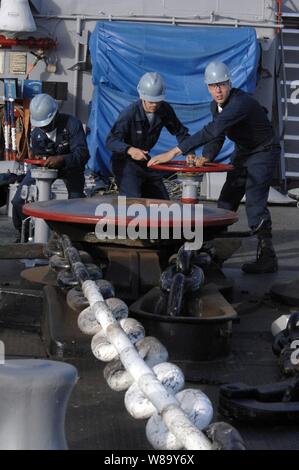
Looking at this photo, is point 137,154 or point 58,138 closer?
point 137,154

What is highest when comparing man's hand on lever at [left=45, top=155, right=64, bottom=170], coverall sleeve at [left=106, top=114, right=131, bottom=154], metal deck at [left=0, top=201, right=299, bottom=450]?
coverall sleeve at [left=106, top=114, right=131, bottom=154]

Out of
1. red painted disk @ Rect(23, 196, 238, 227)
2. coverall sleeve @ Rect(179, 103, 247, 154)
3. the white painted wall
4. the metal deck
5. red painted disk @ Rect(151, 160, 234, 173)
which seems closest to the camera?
the metal deck

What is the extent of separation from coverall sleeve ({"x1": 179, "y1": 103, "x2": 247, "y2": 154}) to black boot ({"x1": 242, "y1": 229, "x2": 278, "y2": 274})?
0.87 meters

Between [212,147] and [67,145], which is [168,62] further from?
[67,145]

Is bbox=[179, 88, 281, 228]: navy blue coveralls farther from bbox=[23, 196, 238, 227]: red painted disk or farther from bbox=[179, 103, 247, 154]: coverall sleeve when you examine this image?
bbox=[23, 196, 238, 227]: red painted disk

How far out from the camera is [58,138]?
7.85 meters

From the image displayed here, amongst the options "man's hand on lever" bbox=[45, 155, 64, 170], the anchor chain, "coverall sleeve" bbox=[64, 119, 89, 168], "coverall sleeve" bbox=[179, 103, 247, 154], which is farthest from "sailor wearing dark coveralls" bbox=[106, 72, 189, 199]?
the anchor chain

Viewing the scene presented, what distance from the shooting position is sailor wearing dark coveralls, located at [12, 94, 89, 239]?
759 centimetres

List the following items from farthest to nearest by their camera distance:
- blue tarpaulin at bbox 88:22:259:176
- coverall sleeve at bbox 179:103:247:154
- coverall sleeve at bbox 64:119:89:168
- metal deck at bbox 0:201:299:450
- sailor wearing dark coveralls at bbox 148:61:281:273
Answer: blue tarpaulin at bbox 88:22:259:176, coverall sleeve at bbox 64:119:89:168, sailor wearing dark coveralls at bbox 148:61:281:273, coverall sleeve at bbox 179:103:247:154, metal deck at bbox 0:201:299:450

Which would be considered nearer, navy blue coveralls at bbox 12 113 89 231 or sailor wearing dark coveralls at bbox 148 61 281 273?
sailor wearing dark coveralls at bbox 148 61 281 273

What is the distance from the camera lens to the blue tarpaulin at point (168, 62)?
1436 centimetres

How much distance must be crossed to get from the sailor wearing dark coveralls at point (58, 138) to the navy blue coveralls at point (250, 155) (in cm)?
103

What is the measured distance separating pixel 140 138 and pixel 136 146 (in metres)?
0.07

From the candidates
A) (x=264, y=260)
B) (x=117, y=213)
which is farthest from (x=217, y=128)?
(x=117, y=213)
